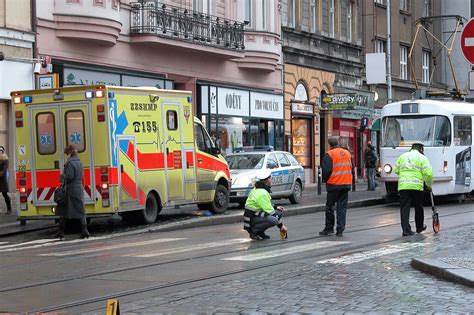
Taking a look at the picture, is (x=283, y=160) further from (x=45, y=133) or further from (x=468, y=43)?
(x=468, y=43)

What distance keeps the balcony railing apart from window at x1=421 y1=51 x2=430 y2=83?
21.1 metres

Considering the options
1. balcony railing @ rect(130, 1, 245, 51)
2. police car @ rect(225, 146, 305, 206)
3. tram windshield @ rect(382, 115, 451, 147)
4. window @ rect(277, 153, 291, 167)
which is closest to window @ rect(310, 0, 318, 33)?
balcony railing @ rect(130, 1, 245, 51)

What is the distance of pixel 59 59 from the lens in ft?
85.2

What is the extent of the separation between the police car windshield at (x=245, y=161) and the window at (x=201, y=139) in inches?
124

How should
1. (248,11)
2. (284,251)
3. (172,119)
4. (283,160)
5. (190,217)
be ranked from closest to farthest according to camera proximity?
(284,251) → (172,119) → (190,217) → (283,160) → (248,11)

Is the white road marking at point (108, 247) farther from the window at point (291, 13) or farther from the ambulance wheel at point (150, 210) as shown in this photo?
the window at point (291, 13)

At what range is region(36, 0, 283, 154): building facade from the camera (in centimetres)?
2598

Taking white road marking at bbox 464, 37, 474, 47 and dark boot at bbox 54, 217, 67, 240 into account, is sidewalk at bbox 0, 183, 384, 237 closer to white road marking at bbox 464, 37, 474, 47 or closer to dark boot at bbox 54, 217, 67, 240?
dark boot at bbox 54, 217, 67, 240

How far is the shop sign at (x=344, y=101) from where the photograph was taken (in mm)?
37094

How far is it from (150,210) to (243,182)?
16.3 feet

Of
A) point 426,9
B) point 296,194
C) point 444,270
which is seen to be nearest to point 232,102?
point 296,194

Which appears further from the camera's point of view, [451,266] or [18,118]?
[18,118]

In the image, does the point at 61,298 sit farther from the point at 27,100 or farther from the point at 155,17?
the point at 155,17

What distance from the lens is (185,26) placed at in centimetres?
3011
